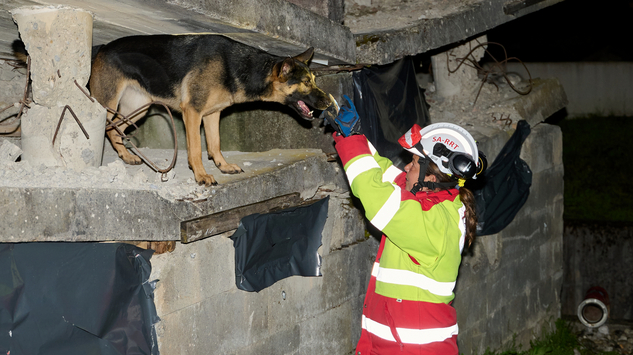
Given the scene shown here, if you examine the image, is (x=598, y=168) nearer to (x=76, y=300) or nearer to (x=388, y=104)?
(x=388, y=104)

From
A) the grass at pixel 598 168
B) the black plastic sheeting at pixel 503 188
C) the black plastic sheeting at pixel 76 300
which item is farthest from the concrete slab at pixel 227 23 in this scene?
the grass at pixel 598 168

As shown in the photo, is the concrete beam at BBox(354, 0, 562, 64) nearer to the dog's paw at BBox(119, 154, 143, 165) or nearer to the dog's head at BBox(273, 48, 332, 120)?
the dog's head at BBox(273, 48, 332, 120)

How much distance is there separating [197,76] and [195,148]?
1.67 feet

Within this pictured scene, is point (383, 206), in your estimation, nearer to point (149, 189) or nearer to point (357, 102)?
point (149, 189)

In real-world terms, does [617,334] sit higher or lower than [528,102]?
lower

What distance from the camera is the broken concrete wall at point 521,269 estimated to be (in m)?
6.66

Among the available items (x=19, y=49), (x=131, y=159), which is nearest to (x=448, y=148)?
(x=131, y=159)

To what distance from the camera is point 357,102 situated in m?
5.04

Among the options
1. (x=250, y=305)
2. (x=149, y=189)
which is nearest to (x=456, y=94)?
(x=250, y=305)

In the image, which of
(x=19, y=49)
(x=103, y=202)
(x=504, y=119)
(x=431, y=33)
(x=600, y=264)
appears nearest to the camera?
(x=103, y=202)

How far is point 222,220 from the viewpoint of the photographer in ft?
13.0

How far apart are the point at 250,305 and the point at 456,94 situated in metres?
4.30

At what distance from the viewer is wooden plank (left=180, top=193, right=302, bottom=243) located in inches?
147

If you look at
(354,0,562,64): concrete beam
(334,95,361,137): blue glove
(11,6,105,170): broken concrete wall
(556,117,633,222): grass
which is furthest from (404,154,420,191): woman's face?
(556,117,633,222): grass
